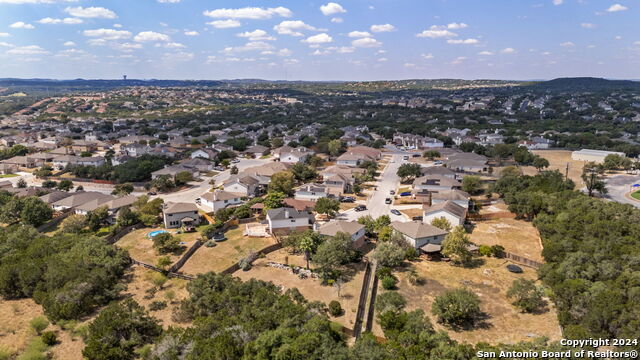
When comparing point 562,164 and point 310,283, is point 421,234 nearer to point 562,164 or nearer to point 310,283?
point 310,283

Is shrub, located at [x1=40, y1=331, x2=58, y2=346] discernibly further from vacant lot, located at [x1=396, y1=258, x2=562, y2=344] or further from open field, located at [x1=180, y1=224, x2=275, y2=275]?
vacant lot, located at [x1=396, y1=258, x2=562, y2=344]

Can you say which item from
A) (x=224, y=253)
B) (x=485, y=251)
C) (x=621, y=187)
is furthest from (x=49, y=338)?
(x=621, y=187)

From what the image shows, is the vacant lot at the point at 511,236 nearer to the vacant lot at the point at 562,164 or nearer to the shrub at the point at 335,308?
the shrub at the point at 335,308

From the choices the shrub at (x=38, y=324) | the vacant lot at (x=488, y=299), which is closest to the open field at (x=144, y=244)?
the shrub at (x=38, y=324)

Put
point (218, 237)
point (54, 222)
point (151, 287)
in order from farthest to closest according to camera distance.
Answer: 1. point (54, 222)
2. point (218, 237)
3. point (151, 287)

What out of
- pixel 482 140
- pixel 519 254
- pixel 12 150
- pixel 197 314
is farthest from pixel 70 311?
pixel 482 140

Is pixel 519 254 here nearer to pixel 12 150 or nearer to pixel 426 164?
pixel 426 164

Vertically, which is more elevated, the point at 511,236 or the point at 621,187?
the point at 621,187
